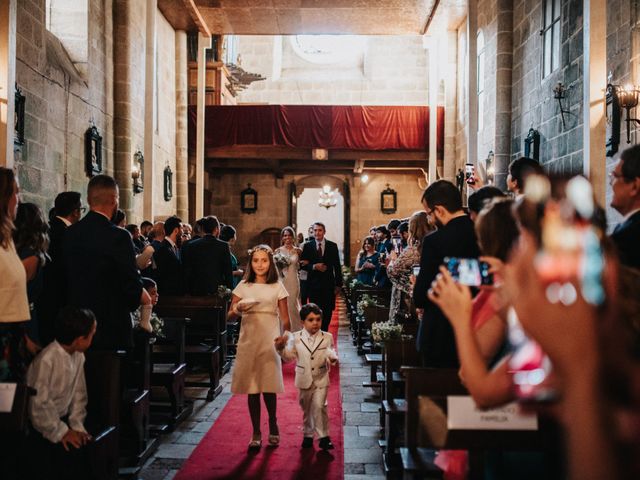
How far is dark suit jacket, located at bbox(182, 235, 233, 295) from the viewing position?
24.9 ft

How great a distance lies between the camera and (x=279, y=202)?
69.4ft

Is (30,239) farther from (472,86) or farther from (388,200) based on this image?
(388,200)

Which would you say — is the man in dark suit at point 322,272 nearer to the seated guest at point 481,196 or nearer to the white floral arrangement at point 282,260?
the white floral arrangement at point 282,260

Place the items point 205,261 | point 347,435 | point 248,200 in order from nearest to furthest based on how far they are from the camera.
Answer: point 347,435, point 205,261, point 248,200

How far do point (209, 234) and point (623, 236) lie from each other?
5866 mm

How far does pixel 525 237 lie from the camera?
867 millimetres

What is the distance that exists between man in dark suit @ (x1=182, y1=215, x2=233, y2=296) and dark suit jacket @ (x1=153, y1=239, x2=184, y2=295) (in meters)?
0.14

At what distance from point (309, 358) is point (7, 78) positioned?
4603 millimetres

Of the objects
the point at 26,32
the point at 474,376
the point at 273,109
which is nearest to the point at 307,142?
the point at 273,109

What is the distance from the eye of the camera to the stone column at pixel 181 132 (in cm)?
1595

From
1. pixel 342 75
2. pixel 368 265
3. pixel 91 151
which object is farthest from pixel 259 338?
pixel 342 75

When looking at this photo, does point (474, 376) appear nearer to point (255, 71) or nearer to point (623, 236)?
point (623, 236)

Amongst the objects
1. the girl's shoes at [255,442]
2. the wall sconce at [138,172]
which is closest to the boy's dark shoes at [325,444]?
the girl's shoes at [255,442]

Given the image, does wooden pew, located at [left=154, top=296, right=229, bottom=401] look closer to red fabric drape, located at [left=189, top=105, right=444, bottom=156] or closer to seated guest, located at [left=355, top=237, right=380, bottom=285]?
seated guest, located at [left=355, top=237, right=380, bottom=285]
